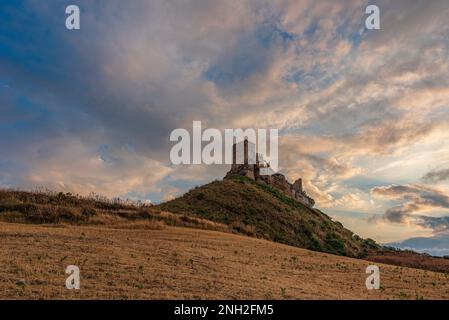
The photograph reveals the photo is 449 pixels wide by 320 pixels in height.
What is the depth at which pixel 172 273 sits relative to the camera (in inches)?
633

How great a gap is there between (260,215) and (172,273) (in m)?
32.7

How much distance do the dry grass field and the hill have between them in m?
18.2

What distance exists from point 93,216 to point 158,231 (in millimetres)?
7759

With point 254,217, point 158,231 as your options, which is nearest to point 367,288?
point 158,231

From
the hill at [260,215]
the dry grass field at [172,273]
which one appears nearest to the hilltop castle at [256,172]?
the hill at [260,215]

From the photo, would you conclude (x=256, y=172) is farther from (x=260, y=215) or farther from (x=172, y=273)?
(x=172, y=273)

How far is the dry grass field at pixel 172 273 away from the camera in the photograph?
43.4 feet

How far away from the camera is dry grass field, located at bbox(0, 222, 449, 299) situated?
1323 centimetres

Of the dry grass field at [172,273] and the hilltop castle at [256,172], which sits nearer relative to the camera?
the dry grass field at [172,273]

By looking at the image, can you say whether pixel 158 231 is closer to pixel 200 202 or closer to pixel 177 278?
pixel 177 278

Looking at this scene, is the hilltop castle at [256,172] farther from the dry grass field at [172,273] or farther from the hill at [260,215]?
the dry grass field at [172,273]

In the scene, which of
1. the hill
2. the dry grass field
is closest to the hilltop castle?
the hill

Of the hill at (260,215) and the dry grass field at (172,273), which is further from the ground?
the hill at (260,215)

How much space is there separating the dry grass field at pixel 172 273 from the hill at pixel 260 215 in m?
18.2
